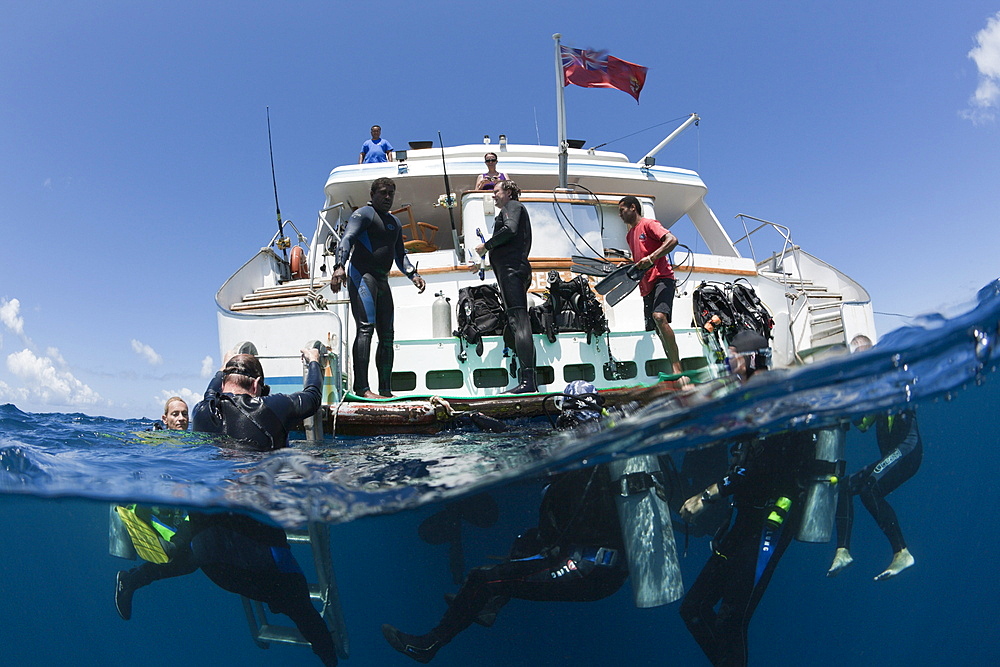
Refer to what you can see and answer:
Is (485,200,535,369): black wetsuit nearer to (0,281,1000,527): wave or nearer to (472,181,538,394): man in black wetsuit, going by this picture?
(472,181,538,394): man in black wetsuit

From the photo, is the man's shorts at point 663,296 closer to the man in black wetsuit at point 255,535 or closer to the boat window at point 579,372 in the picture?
the boat window at point 579,372

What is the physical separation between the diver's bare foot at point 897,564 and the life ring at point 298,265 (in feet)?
30.9

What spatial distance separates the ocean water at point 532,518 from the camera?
3676 millimetres

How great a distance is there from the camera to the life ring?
1030 centimetres

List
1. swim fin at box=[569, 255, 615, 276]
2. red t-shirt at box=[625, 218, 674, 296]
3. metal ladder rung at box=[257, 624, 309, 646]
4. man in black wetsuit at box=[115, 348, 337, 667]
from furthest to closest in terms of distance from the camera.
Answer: swim fin at box=[569, 255, 615, 276], red t-shirt at box=[625, 218, 674, 296], metal ladder rung at box=[257, 624, 309, 646], man in black wetsuit at box=[115, 348, 337, 667]

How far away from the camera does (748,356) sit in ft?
10.9

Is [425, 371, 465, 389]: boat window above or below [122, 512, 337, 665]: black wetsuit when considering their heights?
above

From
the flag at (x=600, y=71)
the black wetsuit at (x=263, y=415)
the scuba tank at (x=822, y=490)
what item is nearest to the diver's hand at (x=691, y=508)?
the scuba tank at (x=822, y=490)

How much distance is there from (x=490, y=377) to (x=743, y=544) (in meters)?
2.90

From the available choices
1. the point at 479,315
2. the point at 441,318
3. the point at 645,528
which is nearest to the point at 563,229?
the point at 441,318

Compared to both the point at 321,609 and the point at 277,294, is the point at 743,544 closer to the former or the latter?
the point at 321,609

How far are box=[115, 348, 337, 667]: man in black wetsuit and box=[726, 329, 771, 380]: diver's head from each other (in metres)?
2.90

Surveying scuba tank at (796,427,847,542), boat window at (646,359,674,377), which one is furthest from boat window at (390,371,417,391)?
scuba tank at (796,427,847,542)

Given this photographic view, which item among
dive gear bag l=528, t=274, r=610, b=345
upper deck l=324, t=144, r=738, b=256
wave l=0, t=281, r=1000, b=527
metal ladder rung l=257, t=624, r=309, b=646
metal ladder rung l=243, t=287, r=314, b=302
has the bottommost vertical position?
metal ladder rung l=257, t=624, r=309, b=646
